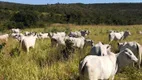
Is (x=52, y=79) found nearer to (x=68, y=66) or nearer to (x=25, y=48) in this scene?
(x=68, y=66)

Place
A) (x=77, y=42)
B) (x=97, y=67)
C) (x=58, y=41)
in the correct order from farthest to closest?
(x=58, y=41) → (x=77, y=42) → (x=97, y=67)

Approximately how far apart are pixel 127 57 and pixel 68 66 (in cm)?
250

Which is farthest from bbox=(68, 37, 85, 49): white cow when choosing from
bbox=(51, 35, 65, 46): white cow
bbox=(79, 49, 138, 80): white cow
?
bbox=(79, 49, 138, 80): white cow

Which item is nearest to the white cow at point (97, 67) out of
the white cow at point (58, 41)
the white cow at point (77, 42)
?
the white cow at point (77, 42)

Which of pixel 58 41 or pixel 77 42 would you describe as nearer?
pixel 77 42

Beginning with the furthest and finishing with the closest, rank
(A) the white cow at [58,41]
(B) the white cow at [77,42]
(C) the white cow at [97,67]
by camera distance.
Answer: (A) the white cow at [58,41] → (B) the white cow at [77,42] → (C) the white cow at [97,67]

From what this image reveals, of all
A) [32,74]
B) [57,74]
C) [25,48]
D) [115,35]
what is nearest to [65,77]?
[57,74]

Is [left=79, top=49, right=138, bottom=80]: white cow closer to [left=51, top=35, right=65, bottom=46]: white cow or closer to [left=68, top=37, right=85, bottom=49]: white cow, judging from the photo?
[left=68, top=37, right=85, bottom=49]: white cow

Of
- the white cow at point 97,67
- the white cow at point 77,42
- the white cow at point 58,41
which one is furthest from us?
the white cow at point 58,41

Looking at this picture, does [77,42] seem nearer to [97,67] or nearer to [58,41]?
[58,41]

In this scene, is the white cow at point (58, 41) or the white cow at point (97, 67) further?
the white cow at point (58, 41)

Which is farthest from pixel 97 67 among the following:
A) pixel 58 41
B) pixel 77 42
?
pixel 58 41

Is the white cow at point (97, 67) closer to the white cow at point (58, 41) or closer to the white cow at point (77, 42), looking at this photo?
the white cow at point (77, 42)

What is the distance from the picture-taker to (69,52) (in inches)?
531
